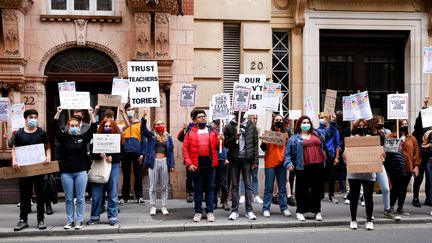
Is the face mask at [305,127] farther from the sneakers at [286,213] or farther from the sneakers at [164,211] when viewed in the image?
the sneakers at [164,211]

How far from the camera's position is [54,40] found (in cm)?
1520

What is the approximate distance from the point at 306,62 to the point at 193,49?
10.2 feet

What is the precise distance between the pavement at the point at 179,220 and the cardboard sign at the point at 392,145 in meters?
1.36

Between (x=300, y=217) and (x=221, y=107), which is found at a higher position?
(x=221, y=107)

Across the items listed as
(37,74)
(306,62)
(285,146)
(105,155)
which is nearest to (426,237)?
(285,146)

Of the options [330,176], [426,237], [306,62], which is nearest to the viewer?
[426,237]

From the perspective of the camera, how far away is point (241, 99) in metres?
12.0

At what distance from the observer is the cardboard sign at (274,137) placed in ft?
40.0

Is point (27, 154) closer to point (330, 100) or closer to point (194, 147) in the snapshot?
point (194, 147)

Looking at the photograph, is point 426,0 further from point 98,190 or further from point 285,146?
point 98,190

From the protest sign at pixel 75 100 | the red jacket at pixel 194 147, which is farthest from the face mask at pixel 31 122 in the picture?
the red jacket at pixel 194 147

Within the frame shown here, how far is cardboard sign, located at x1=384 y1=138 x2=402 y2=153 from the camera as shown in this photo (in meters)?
12.1

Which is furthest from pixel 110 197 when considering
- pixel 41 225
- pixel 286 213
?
pixel 286 213

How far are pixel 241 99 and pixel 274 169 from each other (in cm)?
162
